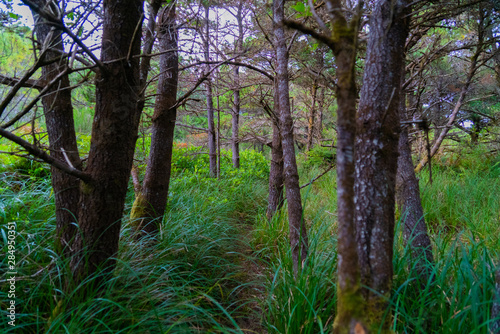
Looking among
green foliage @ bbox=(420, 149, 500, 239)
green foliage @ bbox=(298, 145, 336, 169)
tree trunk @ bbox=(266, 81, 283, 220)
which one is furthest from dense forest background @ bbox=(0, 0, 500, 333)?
green foliage @ bbox=(298, 145, 336, 169)

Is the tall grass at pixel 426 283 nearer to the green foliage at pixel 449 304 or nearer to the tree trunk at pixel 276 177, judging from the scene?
the green foliage at pixel 449 304

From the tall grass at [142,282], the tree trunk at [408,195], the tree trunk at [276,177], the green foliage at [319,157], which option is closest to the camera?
the tall grass at [142,282]

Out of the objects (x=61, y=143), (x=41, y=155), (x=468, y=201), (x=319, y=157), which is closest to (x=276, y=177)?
(x=61, y=143)

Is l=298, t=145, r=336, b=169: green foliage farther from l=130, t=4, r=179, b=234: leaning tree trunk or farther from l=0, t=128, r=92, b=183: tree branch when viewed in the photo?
l=0, t=128, r=92, b=183: tree branch

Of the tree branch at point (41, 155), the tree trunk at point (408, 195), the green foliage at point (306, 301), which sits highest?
the tree branch at point (41, 155)

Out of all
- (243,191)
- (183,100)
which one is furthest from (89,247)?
(243,191)

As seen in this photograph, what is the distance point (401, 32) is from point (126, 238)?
2720 mm

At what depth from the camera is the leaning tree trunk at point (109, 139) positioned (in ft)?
5.08

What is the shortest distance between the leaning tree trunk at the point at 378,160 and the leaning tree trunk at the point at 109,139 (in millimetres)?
1396

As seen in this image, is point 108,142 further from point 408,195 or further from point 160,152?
point 408,195

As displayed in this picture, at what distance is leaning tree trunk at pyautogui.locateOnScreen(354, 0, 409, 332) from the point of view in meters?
1.08

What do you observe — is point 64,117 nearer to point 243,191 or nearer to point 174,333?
point 174,333

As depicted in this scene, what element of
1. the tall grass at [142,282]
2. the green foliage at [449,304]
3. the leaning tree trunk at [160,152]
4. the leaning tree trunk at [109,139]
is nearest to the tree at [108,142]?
the leaning tree trunk at [109,139]

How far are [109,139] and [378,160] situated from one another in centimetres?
156
